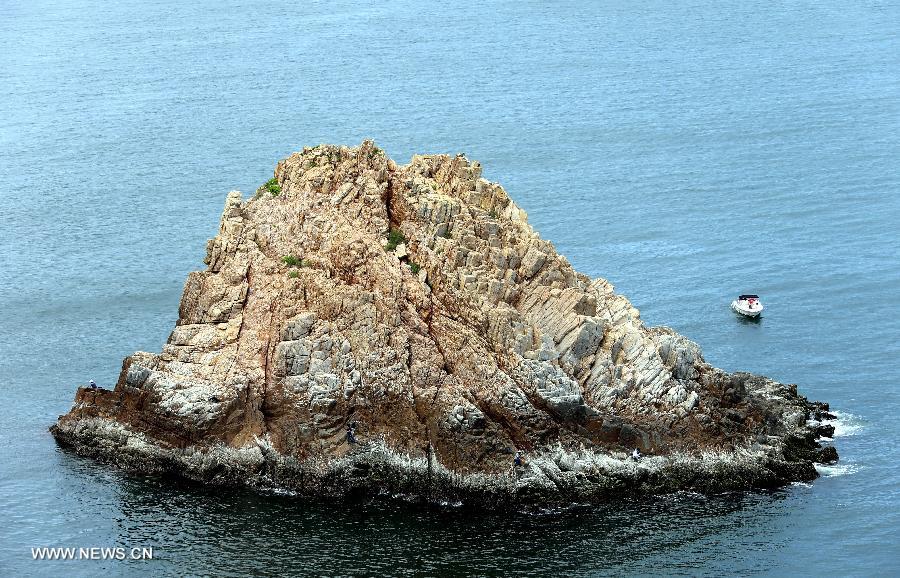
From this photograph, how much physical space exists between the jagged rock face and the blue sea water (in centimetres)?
221

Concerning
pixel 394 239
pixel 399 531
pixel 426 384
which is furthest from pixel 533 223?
pixel 399 531

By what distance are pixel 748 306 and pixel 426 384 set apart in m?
34.5

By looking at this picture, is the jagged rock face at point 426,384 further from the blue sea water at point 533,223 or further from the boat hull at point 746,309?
the boat hull at point 746,309

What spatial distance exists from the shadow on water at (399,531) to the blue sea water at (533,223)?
16 centimetres

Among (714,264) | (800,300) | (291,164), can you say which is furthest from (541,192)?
(291,164)

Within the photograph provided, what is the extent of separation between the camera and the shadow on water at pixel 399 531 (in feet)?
264

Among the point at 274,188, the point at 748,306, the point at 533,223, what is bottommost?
the point at 748,306

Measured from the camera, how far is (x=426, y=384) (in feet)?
290

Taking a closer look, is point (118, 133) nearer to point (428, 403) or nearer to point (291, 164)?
point (291, 164)

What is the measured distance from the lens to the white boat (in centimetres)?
11406

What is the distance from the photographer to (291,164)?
331ft

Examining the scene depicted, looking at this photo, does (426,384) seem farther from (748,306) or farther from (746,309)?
(748,306)

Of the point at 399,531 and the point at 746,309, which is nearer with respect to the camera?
the point at 399,531

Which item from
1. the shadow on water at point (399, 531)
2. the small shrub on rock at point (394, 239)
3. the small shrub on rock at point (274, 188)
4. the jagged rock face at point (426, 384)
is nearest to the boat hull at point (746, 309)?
the jagged rock face at point (426, 384)
